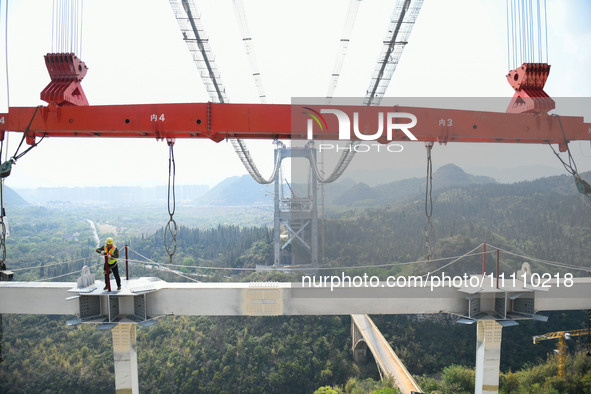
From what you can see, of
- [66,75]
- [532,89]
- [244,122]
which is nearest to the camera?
[244,122]

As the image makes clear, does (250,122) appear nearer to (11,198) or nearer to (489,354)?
(489,354)

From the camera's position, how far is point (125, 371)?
312 inches

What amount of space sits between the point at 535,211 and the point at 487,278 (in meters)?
39.8

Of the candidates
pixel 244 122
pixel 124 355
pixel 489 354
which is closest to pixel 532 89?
pixel 489 354

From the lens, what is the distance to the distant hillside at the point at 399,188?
46656 millimetres

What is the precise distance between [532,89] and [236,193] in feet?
338

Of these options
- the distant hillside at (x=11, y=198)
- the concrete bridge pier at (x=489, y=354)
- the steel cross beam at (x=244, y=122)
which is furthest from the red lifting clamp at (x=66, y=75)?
the distant hillside at (x=11, y=198)

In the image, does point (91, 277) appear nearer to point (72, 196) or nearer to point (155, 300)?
point (155, 300)

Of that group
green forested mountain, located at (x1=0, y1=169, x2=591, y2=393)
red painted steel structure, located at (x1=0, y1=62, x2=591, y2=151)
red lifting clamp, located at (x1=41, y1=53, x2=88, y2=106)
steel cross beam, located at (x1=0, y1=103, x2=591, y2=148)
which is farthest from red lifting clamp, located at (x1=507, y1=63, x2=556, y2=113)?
green forested mountain, located at (x1=0, y1=169, x2=591, y2=393)

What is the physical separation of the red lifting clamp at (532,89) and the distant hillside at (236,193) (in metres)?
89.7

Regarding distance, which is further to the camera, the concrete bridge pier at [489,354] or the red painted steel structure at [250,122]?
the concrete bridge pier at [489,354]

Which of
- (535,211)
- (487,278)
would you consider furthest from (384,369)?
(535,211)

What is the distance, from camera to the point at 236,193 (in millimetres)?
108125

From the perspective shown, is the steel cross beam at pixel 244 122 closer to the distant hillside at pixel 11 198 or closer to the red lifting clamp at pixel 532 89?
the red lifting clamp at pixel 532 89
